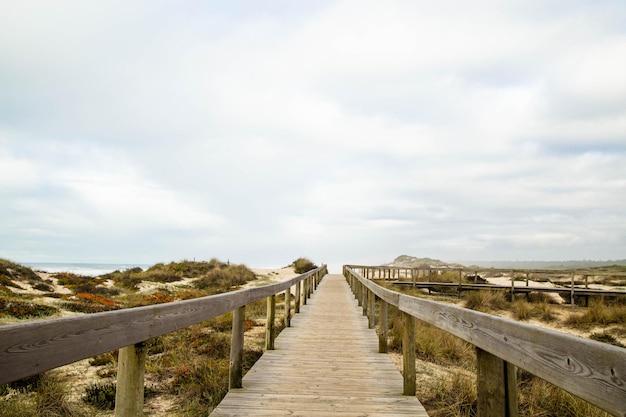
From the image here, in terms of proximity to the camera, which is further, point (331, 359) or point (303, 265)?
point (303, 265)

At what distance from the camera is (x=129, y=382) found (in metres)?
2.30

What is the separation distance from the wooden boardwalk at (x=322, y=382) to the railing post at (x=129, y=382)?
1.35 metres

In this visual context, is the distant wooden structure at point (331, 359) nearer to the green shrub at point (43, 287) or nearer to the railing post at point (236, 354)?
the railing post at point (236, 354)

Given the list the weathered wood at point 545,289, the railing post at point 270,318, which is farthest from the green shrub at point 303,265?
the railing post at point 270,318

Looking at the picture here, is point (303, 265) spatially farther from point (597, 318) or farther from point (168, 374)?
point (168, 374)

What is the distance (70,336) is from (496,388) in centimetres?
221

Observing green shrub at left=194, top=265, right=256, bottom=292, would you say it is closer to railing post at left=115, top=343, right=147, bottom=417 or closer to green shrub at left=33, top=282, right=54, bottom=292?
green shrub at left=33, top=282, right=54, bottom=292

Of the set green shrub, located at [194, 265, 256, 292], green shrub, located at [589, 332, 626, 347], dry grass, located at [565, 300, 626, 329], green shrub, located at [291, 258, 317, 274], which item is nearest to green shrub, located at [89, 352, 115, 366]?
green shrub, located at [589, 332, 626, 347]

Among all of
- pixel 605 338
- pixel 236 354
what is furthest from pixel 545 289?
pixel 236 354

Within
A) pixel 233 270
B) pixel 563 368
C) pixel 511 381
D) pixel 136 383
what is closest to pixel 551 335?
pixel 563 368

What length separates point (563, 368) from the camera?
1531mm

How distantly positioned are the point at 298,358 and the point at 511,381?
393cm

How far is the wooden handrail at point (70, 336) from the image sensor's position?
1417 millimetres

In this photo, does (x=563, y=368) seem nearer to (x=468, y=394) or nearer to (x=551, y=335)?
(x=551, y=335)
